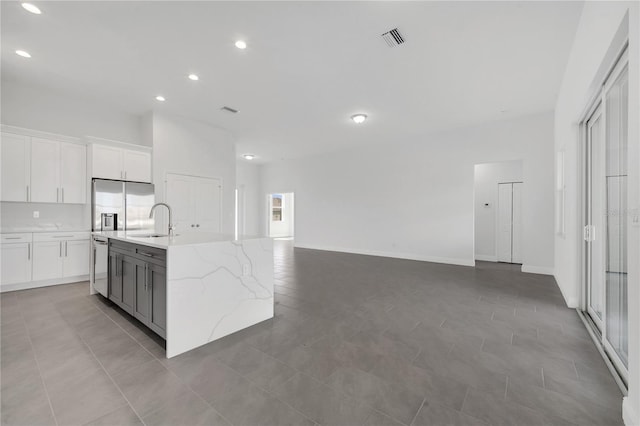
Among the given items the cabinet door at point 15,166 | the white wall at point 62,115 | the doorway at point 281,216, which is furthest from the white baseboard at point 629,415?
the doorway at point 281,216

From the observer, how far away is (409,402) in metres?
1.64

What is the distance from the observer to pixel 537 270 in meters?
5.34

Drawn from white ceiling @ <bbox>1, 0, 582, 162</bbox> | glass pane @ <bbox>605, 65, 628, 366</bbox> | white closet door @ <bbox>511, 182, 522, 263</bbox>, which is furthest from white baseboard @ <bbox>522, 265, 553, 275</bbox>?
glass pane @ <bbox>605, 65, 628, 366</bbox>

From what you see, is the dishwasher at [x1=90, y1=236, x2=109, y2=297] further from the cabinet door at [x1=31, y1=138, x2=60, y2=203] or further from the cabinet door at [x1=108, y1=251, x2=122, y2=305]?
the cabinet door at [x1=31, y1=138, x2=60, y2=203]

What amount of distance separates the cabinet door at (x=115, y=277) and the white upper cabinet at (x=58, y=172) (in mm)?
2295

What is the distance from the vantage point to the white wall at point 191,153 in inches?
211

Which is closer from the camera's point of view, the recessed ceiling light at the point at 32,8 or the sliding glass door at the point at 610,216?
the sliding glass door at the point at 610,216

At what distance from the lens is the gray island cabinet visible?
2277 millimetres

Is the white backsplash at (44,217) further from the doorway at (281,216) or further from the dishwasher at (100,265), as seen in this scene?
the doorway at (281,216)

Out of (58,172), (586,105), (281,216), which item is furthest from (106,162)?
(281,216)

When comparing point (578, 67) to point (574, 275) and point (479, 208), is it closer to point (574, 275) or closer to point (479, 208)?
point (574, 275)

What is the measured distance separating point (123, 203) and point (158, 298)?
3514 millimetres

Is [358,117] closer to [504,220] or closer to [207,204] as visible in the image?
[207,204]

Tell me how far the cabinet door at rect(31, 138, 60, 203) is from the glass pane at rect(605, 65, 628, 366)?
7.20m
